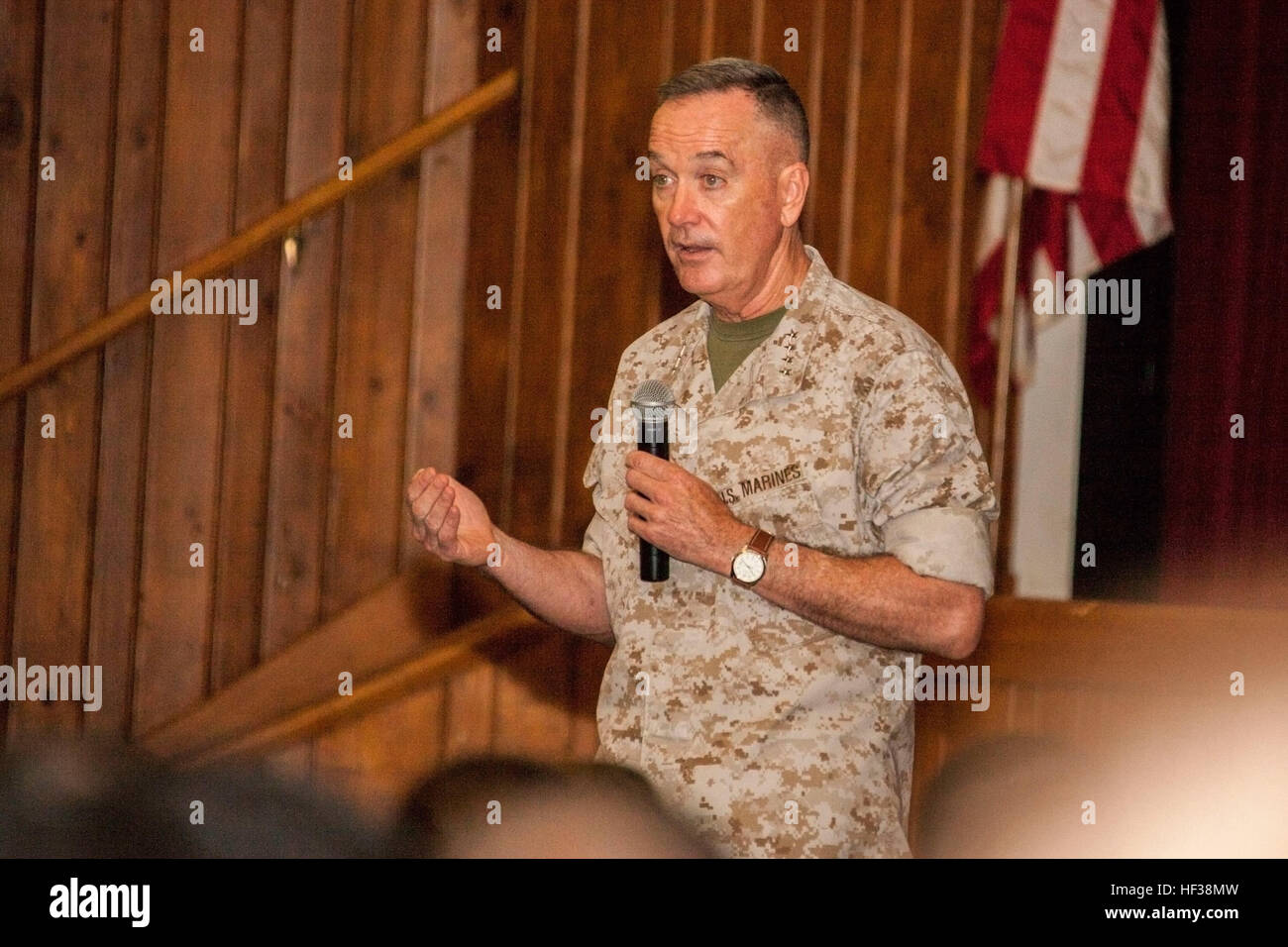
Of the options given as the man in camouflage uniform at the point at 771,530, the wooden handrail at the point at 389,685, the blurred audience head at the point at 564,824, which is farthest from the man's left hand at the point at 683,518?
the wooden handrail at the point at 389,685

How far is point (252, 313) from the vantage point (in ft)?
14.5

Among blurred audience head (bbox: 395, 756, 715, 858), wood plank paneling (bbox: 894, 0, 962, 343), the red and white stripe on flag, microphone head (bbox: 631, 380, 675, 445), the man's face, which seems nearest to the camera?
blurred audience head (bbox: 395, 756, 715, 858)

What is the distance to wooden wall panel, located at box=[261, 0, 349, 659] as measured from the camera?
4398 millimetres

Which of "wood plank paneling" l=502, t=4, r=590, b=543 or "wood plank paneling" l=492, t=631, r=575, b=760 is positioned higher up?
"wood plank paneling" l=502, t=4, r=590, b=543

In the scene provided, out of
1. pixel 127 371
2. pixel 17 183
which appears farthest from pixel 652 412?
pixel 17 183

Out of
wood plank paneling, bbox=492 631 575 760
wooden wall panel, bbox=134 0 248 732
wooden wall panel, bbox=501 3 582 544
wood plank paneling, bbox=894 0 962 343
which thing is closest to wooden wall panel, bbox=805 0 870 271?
wood plank paneling, bbox=894 0 962 343

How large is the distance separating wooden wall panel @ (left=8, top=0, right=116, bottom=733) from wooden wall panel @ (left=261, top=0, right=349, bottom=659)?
53cm

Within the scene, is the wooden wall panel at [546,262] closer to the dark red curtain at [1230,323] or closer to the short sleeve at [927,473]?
the dark red curtain at [1230,323]

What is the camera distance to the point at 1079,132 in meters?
4.03

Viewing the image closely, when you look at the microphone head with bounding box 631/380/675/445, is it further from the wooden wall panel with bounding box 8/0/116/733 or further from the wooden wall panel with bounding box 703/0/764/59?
the wooden wall panel with bounding box 8/0/116/733

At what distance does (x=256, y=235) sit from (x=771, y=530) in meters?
2.67

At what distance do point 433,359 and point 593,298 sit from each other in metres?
0.49
